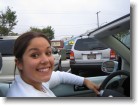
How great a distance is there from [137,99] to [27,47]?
546 millimetres

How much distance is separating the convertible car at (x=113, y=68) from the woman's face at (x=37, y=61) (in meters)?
0.23

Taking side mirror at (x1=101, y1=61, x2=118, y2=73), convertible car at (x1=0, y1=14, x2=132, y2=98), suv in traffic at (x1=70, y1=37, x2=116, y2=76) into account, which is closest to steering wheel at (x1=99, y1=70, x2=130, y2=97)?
convertible car at (x1=0, y1=14, x2=132, y2=98)

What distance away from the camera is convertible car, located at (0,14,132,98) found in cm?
149

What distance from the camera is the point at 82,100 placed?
104cm

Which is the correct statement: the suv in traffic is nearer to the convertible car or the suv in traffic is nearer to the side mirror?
the side mirror

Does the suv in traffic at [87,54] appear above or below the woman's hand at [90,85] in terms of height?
above

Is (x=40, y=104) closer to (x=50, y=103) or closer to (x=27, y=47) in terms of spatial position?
(x=50, y=103)

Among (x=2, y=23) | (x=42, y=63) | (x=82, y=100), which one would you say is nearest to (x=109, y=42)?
(x=42, y=63)

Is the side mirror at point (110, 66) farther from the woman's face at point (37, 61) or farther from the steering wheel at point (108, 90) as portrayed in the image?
the woman's face at point (37, 61)

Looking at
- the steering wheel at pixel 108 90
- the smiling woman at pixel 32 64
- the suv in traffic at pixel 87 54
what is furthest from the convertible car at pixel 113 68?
the suv in traffic at pixel 87 54

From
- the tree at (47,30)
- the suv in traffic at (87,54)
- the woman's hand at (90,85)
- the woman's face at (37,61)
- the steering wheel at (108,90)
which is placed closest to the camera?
the woman's face at (37,61)

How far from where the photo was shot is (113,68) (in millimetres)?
1963

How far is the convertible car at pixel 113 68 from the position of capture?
149 cm

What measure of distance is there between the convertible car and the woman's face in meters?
0.23
